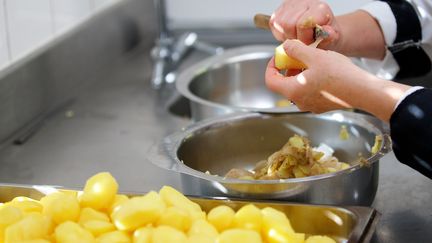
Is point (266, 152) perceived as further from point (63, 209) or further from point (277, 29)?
point (63, 209)

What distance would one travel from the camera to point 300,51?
1.19 m

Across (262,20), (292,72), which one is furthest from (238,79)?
(292,72)

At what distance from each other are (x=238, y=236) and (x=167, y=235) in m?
0.09

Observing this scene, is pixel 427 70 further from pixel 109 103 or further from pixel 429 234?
pixel 109 103

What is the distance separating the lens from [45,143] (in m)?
1.66

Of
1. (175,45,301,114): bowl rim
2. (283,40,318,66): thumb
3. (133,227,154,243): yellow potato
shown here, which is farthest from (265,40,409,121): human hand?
(175,45,301,114): bowl rim

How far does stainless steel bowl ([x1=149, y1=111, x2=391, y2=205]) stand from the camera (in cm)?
119

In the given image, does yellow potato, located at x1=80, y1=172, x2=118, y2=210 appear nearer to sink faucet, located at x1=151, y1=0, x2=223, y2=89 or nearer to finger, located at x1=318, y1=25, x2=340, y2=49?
finger, located at x1=318, y1=25, x2=340, y2=49

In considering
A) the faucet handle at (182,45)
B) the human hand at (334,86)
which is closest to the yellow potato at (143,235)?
the human hand at (334,86)

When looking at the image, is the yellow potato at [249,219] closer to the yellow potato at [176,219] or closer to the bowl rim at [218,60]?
the yellow potato at [176,219]

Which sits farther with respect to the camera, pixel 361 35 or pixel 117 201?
pixel 361 35

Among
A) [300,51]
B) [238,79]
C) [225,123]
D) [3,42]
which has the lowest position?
[238,79]

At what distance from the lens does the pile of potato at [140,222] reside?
101 centimetres

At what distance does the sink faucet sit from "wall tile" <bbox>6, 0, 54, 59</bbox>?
322 mm
